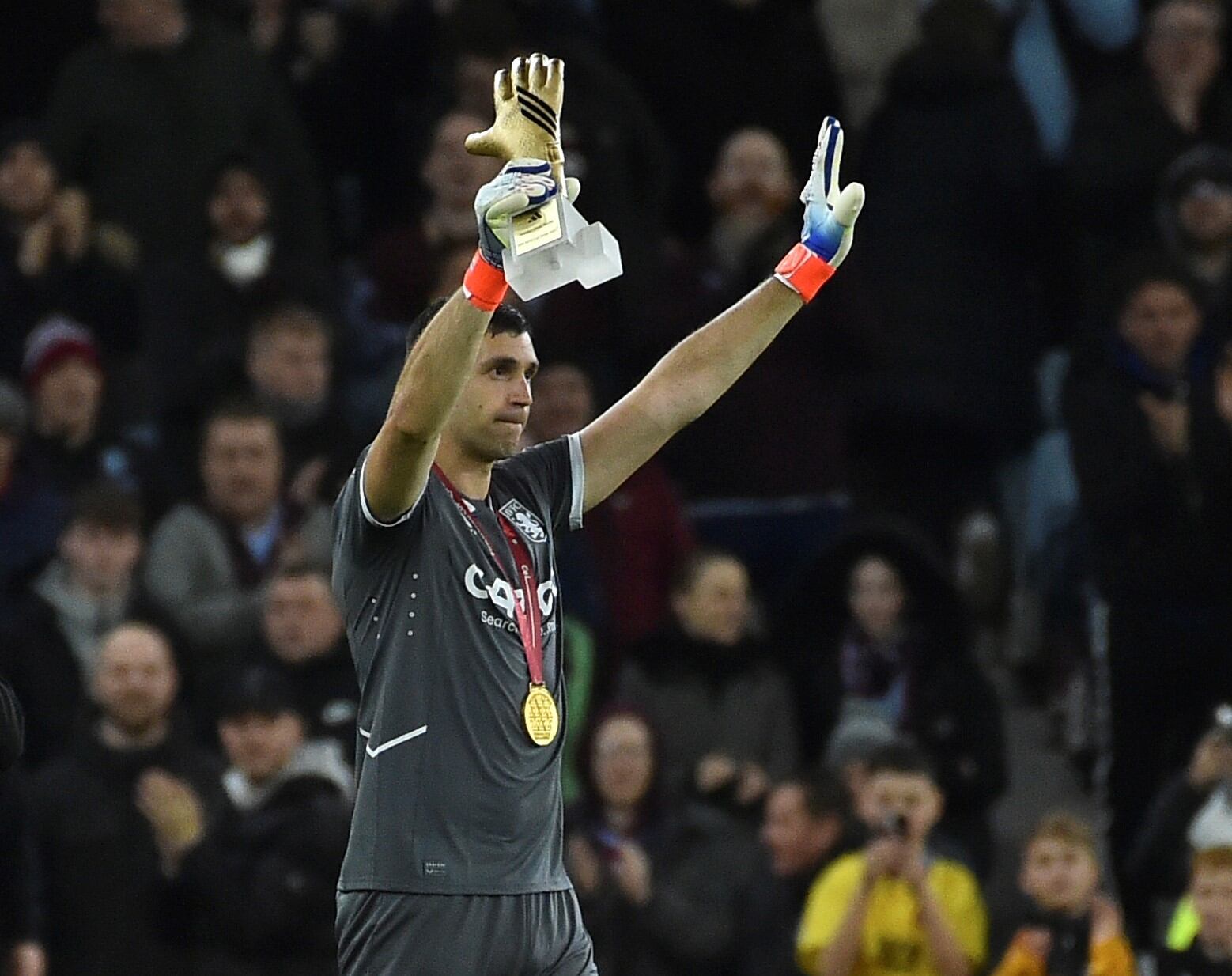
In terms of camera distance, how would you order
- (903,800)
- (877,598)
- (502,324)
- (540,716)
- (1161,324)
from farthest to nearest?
1. (1161,324)
2. (877,598)
3. (903,800)
4. (502,324)
5. (540,716)

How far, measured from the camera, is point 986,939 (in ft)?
33.1

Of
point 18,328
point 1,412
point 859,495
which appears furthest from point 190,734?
point 859,495

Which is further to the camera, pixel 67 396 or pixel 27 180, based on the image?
pixel 27 180

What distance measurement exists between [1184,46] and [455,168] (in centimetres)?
329

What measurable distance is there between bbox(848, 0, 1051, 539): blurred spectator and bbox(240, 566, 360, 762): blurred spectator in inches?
115

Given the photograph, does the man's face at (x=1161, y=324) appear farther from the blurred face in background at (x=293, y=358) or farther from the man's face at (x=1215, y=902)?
the blurred face in background at (x=293, y=358)

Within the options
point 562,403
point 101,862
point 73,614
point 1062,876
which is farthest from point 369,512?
point 562,403

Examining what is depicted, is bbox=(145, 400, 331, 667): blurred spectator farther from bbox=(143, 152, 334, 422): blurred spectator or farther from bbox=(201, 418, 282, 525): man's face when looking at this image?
bbox=(143, 152, 334, 422): blurred spectator

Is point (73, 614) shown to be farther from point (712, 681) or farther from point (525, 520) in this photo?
point (525, 520)

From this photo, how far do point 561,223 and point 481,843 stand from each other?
1.36 metres

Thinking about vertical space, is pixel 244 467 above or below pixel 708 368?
above

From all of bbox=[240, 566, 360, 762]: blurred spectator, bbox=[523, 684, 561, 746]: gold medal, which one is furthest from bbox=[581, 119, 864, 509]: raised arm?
bbox=[240, 566, 360, 762]: blurred spectator

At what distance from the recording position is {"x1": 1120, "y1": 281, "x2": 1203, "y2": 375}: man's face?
11570mm

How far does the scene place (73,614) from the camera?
35.8 ft
